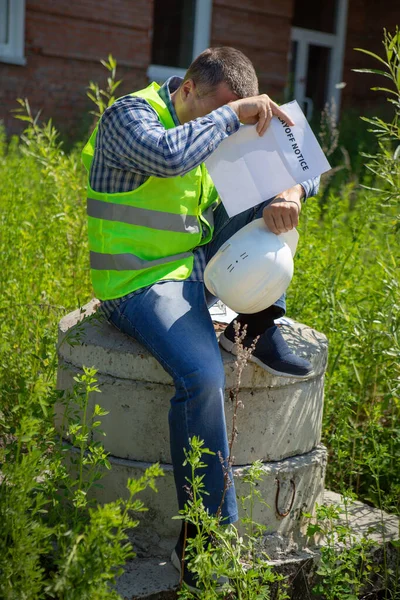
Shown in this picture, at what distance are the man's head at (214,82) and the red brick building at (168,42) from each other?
6.90 meters

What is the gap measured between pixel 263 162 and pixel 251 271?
43cm

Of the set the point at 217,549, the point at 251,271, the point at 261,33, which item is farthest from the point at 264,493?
the point at 261,33

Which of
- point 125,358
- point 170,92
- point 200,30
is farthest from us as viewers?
point 200,30

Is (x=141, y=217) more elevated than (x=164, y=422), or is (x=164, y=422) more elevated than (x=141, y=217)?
(x=141, y=217)

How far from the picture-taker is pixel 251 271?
96.6 inches

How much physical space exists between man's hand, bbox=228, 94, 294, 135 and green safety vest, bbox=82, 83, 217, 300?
0.24 metres

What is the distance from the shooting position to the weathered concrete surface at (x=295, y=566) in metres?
2.38

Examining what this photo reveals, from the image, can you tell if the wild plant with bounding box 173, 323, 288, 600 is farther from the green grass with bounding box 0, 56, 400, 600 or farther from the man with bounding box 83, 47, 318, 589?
the green grass with bounding box 0, 56, 400, 600

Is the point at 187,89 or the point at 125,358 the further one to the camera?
the point at 187,89

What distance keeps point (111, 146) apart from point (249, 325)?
0.74 meters

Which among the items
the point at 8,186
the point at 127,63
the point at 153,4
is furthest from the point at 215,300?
the point at 153,4

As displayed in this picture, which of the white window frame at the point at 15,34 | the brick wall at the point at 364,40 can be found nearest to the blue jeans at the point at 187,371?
the white window frame at the point at 15,34

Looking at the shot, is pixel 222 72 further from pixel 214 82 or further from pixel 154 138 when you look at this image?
pixel 154 138

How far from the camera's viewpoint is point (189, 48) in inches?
428
